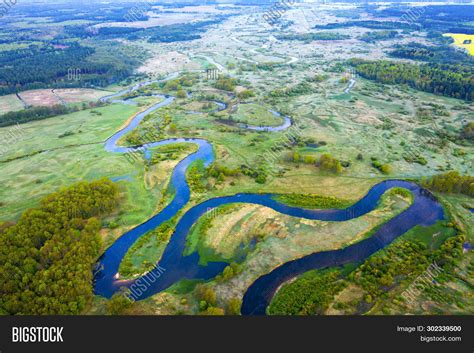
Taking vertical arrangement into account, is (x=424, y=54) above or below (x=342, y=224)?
above

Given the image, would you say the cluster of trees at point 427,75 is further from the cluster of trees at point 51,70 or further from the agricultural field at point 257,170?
the cluster of trees at point 51,70

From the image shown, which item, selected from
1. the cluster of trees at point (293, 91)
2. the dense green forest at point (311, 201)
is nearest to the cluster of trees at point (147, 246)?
the dense green forest at point (311, 201)

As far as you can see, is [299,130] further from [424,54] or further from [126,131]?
[424,54]

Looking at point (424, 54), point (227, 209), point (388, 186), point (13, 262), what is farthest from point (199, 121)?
point (424, 54)

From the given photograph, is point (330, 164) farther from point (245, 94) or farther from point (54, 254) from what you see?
point (245, 94)

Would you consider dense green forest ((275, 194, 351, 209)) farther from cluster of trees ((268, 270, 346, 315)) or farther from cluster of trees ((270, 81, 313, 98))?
cluster of trees ((270, 81, 313, 98))

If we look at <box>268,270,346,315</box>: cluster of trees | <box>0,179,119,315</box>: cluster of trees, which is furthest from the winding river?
<box>0,179,119,315</box>: cluster of trees
